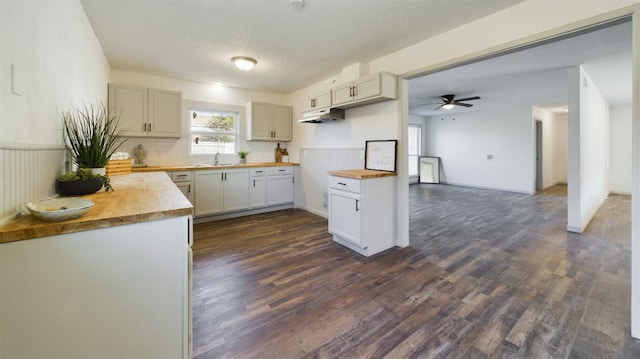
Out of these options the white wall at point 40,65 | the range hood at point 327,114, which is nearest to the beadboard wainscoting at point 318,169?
the range hood at point 327,114

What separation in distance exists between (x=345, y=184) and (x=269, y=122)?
2626 mm

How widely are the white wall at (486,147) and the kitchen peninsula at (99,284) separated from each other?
8590mm

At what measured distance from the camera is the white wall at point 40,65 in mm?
1115

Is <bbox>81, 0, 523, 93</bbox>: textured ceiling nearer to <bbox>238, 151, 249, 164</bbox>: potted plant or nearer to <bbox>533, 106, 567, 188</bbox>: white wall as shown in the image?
<bbox>238, 151, 249, 164</bbox>: potted plant

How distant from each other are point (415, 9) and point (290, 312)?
2708 mm

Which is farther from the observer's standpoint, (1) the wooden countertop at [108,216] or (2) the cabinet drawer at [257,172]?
(2) the cabinet drawer at [257,172]

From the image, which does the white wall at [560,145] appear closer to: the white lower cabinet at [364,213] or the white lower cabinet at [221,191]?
the white lower cabinet at [364,213]

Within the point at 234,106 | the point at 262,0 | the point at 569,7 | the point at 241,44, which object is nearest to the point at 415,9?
the point at 569,7

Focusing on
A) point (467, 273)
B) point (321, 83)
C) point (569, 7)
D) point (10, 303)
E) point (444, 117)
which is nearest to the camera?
point (10, 303)

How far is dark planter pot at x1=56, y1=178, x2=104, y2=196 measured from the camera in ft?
5.34

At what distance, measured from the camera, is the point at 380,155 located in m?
3.36

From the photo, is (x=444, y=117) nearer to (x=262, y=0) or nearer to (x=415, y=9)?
(x=415, y=9)

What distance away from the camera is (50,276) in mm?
1008

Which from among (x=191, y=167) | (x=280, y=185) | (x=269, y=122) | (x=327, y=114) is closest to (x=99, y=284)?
(x=327, y=114)
